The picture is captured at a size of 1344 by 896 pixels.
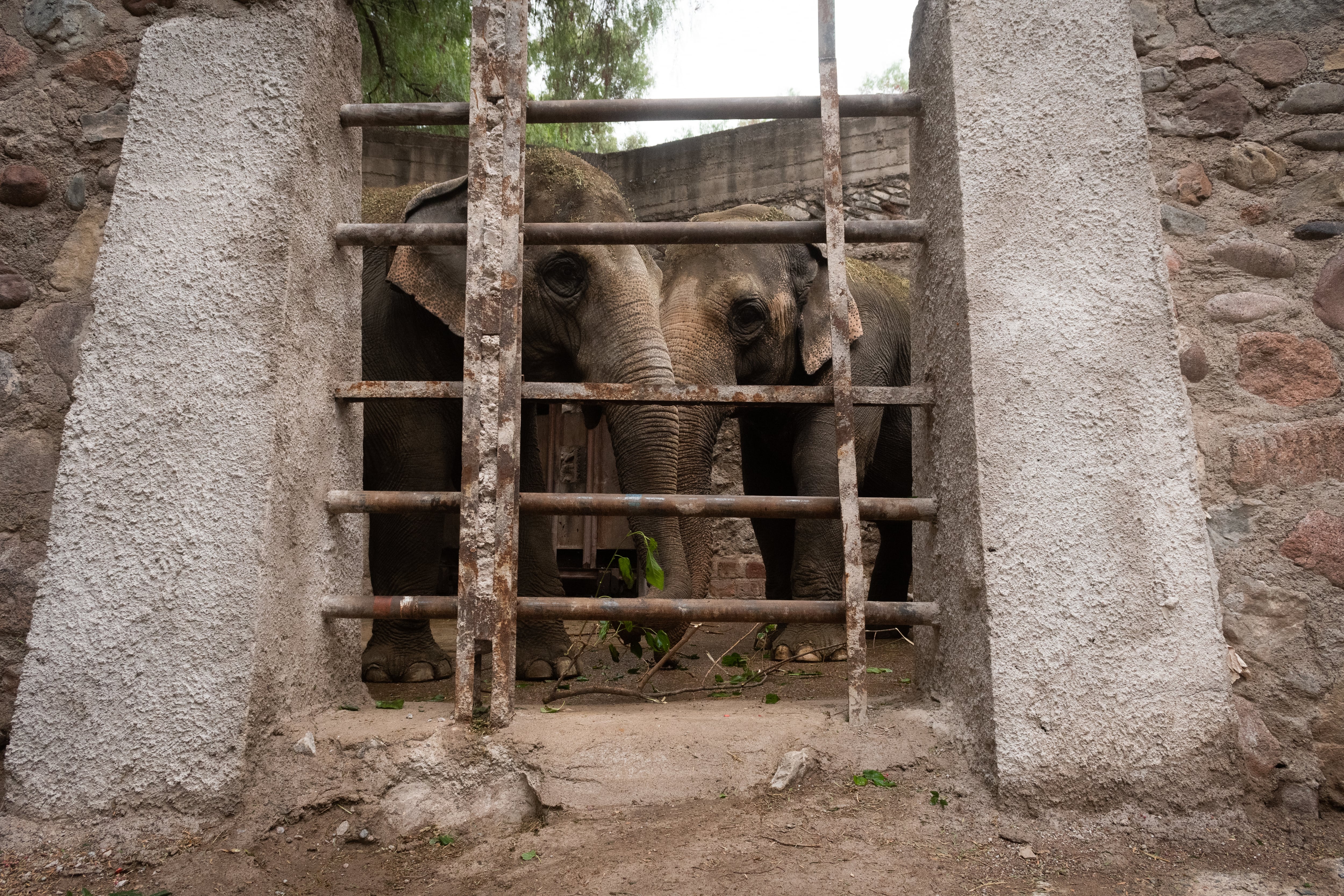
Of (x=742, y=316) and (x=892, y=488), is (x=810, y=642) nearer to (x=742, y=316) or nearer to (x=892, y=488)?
(x=742, y=316)

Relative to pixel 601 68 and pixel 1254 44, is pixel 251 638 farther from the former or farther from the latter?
pixel 601 68

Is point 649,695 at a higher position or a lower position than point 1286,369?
lower

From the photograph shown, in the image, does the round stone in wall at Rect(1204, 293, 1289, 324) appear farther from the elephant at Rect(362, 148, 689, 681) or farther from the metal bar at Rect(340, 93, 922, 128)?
the elephant at Rect(362, 148, 689, 681)

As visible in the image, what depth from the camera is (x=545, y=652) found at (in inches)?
156

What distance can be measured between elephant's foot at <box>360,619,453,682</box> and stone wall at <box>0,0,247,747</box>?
2.00 metres

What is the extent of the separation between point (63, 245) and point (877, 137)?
265 inches

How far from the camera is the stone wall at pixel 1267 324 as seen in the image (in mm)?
1989

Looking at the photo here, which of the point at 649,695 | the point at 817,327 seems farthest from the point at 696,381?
the point at 649,695

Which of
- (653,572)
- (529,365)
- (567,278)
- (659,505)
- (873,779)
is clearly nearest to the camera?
(873,779)

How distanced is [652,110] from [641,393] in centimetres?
67

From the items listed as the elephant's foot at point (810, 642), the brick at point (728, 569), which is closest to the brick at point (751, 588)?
the brick at point (728, 569)

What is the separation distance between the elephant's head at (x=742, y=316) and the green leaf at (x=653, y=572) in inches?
82.8

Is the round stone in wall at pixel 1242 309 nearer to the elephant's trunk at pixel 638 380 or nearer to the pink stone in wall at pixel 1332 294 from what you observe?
the pink stone in wall at pixel 1332 294

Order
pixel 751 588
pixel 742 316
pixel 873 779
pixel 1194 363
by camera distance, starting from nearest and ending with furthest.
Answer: pixel 873 779
pixel 1194 363
pixel 742 316
pixel 751 588
